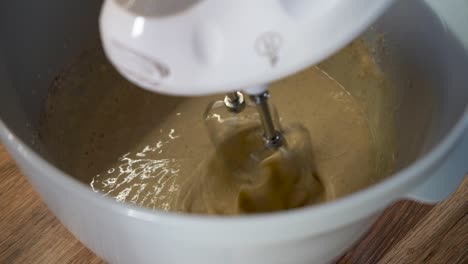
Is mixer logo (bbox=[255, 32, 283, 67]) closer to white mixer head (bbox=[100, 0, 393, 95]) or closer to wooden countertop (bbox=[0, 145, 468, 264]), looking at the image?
white mixer head (bbox=[100, 0, 393, 95])

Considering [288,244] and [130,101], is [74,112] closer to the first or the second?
[130,101]

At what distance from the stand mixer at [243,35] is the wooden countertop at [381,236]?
0.57 feet

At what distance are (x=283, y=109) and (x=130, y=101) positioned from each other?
117mm

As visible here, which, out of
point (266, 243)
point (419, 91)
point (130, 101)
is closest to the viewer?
point (266, 243)

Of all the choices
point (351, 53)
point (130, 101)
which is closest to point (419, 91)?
point (351, 53)

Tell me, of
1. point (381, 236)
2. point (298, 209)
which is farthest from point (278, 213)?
point (381, 236)

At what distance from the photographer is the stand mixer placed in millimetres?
260

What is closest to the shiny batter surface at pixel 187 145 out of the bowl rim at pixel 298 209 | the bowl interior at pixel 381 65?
the bowl interior at pixel 381 65

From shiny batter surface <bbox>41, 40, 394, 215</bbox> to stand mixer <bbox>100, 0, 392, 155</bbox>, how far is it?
0.52 feet

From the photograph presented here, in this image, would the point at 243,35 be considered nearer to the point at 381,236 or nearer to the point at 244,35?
the point at 244,35

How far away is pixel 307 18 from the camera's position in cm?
26

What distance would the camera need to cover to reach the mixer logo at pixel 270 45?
26 cm

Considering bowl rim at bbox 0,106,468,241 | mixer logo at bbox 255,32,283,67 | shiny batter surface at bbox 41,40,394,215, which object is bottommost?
shiny batter surface at bbox 41,40,394,215

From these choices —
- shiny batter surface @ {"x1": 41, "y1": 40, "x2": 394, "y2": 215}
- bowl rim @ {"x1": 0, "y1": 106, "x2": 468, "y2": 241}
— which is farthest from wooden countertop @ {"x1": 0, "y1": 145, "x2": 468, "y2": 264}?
bowl rim @ {"x1": 0, "y1": 106, "x2": 468, "y2": 241}
